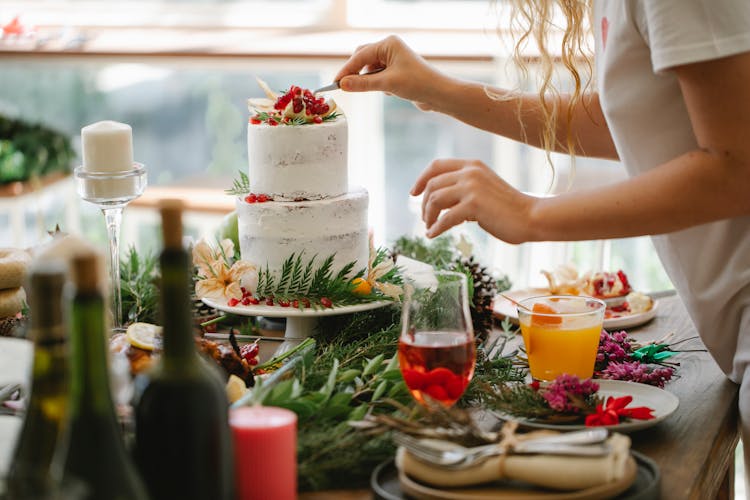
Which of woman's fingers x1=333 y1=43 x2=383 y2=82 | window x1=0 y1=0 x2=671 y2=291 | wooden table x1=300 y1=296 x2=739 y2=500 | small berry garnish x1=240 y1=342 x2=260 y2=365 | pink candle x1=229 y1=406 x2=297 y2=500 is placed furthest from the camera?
window x1=0 y1=0 x2=671 y2=291

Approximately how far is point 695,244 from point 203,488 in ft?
2.56

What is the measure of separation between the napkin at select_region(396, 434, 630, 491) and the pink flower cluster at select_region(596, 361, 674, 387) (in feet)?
1.14

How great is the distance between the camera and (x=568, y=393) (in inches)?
41.3

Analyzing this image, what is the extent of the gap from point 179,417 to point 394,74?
92 centimetres

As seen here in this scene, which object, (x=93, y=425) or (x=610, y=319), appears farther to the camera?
(x=610, y=319)

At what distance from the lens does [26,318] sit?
4.60ft

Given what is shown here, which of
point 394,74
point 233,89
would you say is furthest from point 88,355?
point 233,89

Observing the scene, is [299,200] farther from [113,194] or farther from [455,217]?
[455,217]

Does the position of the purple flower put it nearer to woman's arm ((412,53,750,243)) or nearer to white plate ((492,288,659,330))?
woman's arm ((412,53,750,243))

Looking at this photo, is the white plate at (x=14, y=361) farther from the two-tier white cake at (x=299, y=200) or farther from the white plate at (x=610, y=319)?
the white plate at (x=610, y=319)

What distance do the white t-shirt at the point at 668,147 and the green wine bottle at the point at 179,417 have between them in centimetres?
61

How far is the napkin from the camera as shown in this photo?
2.70 ft

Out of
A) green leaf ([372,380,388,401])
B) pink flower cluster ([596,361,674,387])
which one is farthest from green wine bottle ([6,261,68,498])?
pink flower cluster ([596,361,674,387])

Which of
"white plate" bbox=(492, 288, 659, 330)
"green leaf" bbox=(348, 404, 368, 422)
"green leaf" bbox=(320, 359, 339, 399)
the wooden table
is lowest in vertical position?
the wooden table
